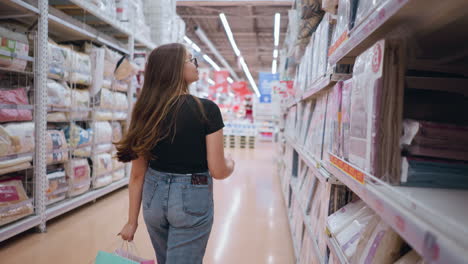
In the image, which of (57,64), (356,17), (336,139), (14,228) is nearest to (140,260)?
(336,139)

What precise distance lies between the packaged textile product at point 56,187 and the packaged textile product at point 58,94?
0.77m

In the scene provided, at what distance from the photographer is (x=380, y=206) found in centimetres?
66

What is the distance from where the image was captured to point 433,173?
28.8 inches

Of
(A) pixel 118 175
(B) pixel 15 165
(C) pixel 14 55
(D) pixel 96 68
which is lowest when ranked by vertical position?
(A) pixel 118 175

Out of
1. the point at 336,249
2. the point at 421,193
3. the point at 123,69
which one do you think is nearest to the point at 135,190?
the point at 336,249

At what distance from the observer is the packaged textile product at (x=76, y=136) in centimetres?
350

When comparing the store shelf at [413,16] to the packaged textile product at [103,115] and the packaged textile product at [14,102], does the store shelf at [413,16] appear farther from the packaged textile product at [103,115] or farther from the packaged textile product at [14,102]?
the packaged textile product at [103,115]

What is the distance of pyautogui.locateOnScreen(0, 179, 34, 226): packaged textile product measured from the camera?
253cm

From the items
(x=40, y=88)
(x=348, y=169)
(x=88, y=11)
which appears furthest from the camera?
(x=88, y=11)

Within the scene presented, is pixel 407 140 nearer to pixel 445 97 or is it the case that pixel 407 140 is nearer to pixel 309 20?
pixel 445 97

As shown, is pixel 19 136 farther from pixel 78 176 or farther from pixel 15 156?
pixel 78 176

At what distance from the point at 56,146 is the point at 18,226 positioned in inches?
35.3

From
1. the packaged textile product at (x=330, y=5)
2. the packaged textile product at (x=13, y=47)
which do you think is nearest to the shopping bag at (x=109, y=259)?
the packaged textile product at (x=330, y=5)

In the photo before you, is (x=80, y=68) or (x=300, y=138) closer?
(x=300, y=138)
